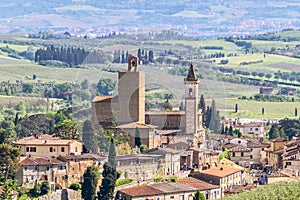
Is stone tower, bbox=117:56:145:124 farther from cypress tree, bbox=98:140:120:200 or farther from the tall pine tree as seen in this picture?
cypress tree, bbox=98:140:120:200

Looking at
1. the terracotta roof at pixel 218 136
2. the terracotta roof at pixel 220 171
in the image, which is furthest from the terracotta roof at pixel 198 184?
the terracotta roof at pixel 218 136

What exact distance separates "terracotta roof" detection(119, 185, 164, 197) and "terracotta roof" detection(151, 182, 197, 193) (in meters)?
0.28

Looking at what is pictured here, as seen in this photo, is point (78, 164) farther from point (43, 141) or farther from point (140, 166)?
point (43, 141)

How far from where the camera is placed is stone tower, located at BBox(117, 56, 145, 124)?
149 ft

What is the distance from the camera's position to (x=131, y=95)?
45.9m

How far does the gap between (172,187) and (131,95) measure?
27.0 feet

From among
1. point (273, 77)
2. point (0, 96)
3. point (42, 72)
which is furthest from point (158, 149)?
point (273, 77)

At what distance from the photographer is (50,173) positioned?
128 ft

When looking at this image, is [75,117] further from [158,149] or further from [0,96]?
[0,96]

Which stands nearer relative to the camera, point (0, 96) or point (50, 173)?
point (50, 173)

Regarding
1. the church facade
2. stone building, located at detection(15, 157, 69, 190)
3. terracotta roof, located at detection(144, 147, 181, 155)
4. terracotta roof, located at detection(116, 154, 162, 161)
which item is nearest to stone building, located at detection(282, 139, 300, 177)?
the church facade

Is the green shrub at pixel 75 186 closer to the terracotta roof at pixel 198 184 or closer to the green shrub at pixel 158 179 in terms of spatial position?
the green shrub at pixel 158 179

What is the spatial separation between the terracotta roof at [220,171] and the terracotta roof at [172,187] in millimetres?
2370

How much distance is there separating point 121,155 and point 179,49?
95.9ft
